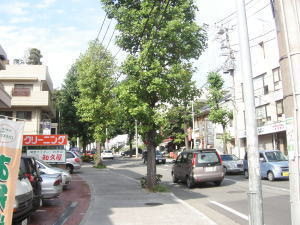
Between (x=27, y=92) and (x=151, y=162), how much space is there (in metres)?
20.7

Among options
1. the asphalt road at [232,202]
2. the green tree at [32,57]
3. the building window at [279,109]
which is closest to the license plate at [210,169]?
the asphalt road at [232,202]

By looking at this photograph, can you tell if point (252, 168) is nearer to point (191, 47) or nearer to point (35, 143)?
point (191, 47)

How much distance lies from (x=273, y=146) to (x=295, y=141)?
94.4 feet

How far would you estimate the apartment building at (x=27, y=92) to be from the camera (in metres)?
30.9

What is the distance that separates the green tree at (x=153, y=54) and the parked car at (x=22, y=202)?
6.22 metres

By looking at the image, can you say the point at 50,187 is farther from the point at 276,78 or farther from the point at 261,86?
the point at 261,86

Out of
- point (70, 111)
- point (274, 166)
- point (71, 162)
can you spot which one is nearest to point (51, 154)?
point (71, 162)

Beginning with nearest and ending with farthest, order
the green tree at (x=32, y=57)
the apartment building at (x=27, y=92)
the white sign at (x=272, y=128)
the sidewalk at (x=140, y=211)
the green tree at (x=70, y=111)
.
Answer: the sidewalk at (x=140, y=211)
the white sign at (x=272, y=128)
the apartment building at (x=27, y=92)
the green tree at (x=70, y=111)
the green tree at (x=32, y=57)

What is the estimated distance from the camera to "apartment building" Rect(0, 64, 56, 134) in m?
30.9

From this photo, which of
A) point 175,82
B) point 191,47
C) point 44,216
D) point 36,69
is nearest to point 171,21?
point 191,47

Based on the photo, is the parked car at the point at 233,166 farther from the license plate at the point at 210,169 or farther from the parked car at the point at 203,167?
the license plate at the point at 210,169

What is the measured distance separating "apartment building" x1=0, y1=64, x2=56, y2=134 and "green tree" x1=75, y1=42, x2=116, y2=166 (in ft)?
12.2

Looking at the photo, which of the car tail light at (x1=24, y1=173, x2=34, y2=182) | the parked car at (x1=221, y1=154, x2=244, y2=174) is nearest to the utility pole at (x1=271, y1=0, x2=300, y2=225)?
the car tail light at (x1=24, y1=173, x2=34, y2=182)

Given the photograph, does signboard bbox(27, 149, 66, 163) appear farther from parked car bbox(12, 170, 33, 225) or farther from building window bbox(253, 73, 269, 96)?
building window bbox(253, 73, 269, 96)
